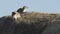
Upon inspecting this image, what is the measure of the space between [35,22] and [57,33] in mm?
1858

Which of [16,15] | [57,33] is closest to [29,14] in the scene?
[16,15]

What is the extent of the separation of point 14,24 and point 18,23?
Answer: 0.26 metres

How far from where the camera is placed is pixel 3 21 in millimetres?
21516

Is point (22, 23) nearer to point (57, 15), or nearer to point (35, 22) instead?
point (35, 22)

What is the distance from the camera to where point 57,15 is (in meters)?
21.4

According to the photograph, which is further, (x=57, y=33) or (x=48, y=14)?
(x=48, y=14)

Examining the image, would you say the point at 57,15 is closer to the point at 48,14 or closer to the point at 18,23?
the point at 48,14

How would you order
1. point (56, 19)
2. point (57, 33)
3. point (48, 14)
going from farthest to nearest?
1. point (48, 14)
2. point (56, 19)
3. point (57, 33)

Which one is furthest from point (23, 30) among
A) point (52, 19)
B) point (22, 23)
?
point (52, 19)

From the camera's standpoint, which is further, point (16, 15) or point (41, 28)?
point (16, 15)

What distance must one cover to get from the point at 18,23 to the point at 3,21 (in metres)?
1.13

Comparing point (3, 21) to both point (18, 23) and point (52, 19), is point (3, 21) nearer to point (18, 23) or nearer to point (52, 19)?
point (18, 23)

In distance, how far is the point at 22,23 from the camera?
68.2 feet

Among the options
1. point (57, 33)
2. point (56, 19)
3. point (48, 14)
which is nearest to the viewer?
point (57, 33)
